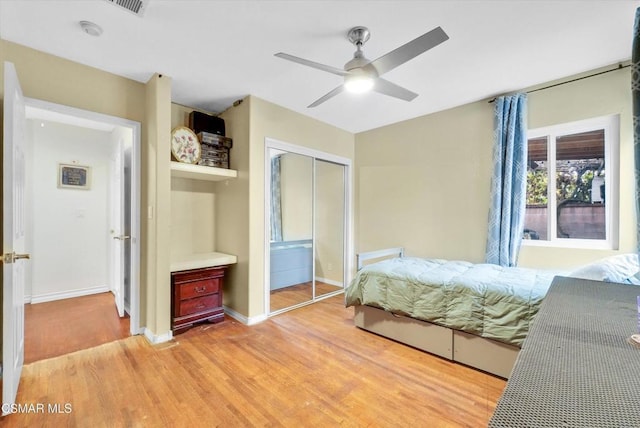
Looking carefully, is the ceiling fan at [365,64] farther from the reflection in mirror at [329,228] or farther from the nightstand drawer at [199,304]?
the nightstand drawer at [199,304]

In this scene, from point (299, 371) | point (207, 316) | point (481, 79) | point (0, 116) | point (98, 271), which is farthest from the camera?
point (98, 271)

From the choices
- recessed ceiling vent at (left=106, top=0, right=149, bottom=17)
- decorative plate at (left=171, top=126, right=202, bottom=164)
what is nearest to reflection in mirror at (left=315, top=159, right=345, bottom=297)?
decorative plate at (left=171, top=126, right=202, bottom=164)

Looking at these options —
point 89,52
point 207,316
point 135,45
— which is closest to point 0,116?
point 89,52

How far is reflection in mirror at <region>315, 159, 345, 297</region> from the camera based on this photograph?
4250 mm

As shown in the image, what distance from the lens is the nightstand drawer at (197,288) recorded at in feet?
9.50

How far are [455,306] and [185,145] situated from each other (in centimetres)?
311

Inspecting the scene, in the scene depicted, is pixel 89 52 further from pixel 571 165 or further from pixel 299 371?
pixel 571 165

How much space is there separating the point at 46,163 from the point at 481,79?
546 centimetres

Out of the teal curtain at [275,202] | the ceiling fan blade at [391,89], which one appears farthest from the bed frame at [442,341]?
the ceiling fan blade at [391,89]

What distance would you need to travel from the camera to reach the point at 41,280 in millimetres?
3693

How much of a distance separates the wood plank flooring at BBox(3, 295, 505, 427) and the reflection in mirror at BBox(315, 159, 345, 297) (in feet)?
5.30

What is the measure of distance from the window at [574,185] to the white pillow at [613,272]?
71 centimetres

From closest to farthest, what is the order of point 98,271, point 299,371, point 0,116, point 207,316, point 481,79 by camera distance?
1. point 0,116
2. point 299,371
3. point 481,79
4. point 207,316
5. point 98,271

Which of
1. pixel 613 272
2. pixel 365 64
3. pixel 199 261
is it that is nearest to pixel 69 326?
pixel 199 261
